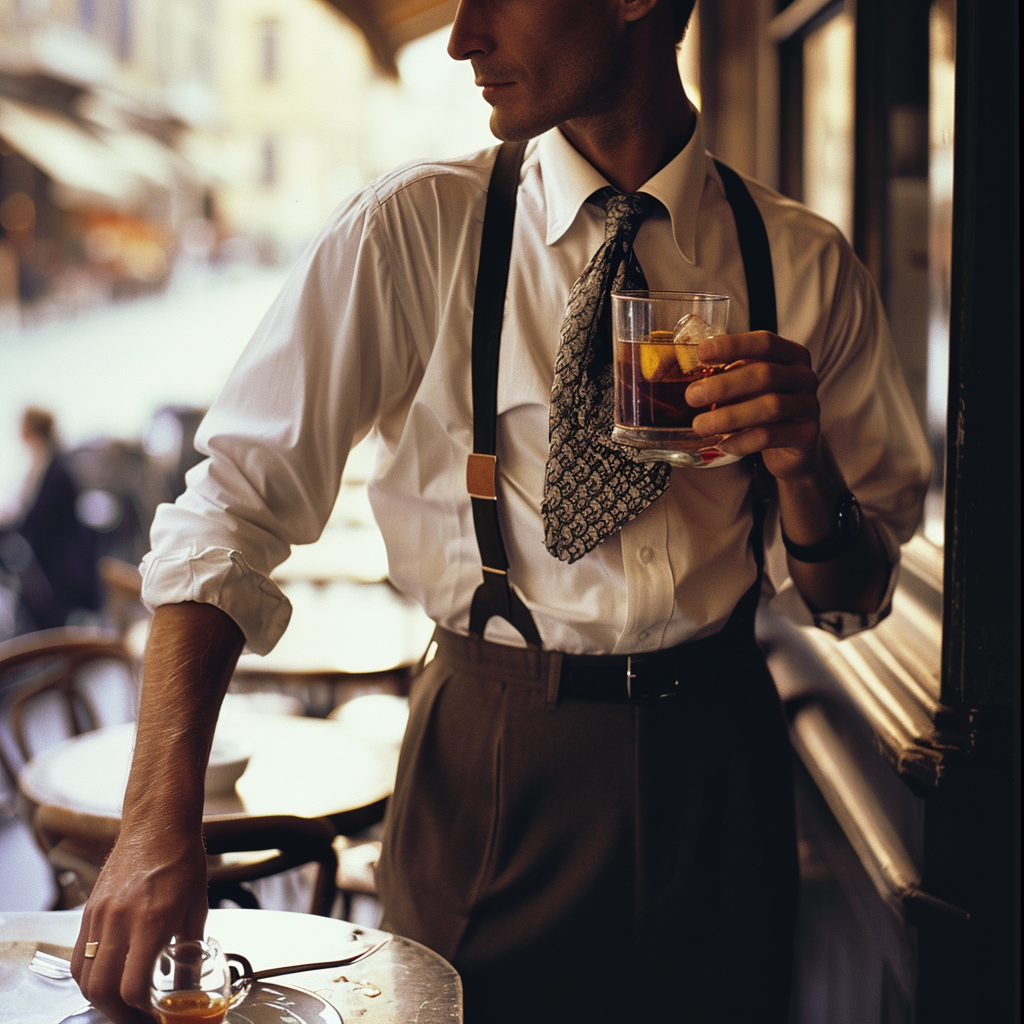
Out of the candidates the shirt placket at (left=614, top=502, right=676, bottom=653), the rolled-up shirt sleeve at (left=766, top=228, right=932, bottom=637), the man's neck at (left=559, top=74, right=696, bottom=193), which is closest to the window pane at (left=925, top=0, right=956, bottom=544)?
the rolled-up shirt sleeve at (left=766, top=228, right=932, bottom=637)

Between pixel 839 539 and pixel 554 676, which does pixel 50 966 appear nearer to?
pixel 554 676

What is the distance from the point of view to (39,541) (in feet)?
20.9

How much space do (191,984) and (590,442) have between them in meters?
0.66

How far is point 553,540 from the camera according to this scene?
4.11 feet

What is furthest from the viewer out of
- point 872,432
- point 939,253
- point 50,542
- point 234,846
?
point 50,542

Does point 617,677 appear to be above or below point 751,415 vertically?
below

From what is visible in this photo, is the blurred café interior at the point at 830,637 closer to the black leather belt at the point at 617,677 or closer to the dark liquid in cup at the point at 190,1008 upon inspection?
the black leather belt at the point at 617,677

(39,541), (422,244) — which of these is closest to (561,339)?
(422,244)

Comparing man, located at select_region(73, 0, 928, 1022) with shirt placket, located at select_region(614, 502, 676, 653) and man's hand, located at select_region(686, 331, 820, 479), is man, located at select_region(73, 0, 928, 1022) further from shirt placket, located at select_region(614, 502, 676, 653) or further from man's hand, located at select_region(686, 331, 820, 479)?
man's hand, located at select_region(686, 331, 820, 479)

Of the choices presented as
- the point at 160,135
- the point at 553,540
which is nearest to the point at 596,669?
the point at 553,540

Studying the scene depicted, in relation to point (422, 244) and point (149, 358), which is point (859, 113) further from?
point (149, 358)

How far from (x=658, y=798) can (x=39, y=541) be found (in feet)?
18.9

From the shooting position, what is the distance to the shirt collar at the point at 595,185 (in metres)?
1.34

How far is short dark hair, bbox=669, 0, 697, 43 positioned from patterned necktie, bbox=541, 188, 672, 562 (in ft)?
1.11
